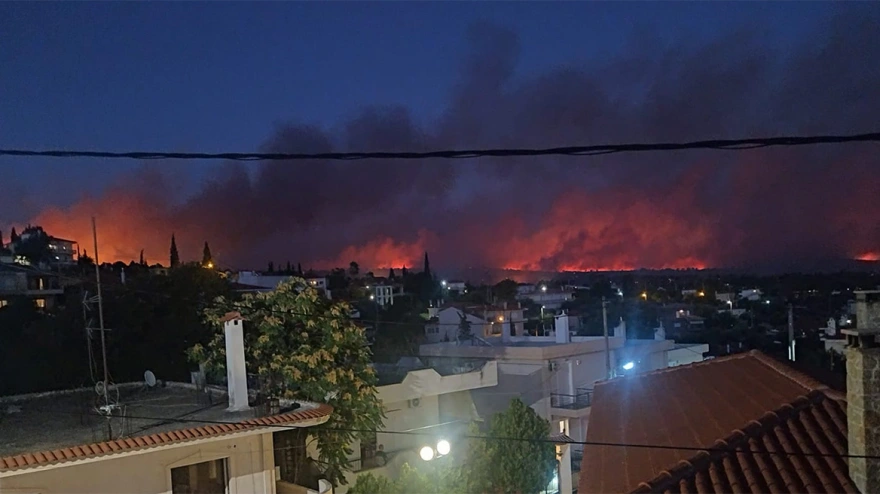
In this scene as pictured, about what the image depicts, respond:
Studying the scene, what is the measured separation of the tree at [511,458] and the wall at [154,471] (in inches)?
202

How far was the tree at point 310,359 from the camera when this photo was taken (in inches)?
425

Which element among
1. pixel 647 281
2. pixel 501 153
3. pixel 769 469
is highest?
pixel 501 153

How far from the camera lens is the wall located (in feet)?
23.3

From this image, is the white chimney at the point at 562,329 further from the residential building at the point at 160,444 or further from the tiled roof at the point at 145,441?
the tiled roof at the point at 145,441

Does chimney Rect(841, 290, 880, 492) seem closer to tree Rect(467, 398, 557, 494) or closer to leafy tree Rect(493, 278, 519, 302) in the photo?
tree Rect(467, 398, 557, 494)

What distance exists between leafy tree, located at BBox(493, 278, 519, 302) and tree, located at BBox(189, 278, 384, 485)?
40450 mm

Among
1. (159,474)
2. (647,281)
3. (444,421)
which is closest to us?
(159,474)

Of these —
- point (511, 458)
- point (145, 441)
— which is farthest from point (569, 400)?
point (145, 441)

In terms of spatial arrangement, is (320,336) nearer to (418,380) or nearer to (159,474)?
(159,474)

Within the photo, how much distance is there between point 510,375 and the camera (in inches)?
813

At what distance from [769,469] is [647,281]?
6022cm

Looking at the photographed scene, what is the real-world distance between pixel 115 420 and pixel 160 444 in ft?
6.42

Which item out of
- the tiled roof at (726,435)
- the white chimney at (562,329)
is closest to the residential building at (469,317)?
the white chimney at (562,329)

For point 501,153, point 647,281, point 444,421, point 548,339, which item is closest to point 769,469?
point 501,153
